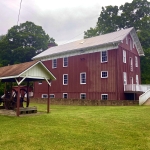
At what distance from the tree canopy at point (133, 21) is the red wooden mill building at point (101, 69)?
17.4 ft

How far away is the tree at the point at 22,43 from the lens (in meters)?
48.4

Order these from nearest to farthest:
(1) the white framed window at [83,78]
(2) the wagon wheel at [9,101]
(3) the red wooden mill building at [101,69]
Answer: (2) the wagon wheel at [9,101] < (3) the red wooden mill building at [101,69] < (1) the white framed window at [83,78]

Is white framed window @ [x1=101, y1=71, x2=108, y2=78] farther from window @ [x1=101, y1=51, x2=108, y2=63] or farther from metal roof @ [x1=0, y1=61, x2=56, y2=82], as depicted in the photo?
metal roof @ [x1=0, y1=61, x2=56, y2=82]

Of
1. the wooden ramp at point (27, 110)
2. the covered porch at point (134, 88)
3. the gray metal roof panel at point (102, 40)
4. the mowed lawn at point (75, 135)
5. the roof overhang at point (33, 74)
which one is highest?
the gray metal roof panel at point (102, 40)

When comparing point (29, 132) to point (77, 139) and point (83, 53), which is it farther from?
point (83, 53)

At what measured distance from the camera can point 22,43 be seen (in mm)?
51656

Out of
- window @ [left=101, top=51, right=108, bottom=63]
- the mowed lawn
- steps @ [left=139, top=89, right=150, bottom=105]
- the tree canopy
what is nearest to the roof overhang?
the mowed lawn

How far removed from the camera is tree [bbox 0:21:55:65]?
4844cm

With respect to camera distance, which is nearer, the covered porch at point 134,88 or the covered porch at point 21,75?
the covered porch at point 21,75

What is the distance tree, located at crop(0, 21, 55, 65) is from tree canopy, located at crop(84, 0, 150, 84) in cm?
1574

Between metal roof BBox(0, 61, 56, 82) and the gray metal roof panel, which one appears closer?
metal roof BBox(0, 61, 56, 82)

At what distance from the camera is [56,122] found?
419 inches

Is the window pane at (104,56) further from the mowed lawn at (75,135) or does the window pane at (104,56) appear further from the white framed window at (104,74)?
the mowed lawn at (75,135)

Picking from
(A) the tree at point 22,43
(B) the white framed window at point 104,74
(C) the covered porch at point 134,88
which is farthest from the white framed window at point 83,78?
(A) the tree at point 22,43
